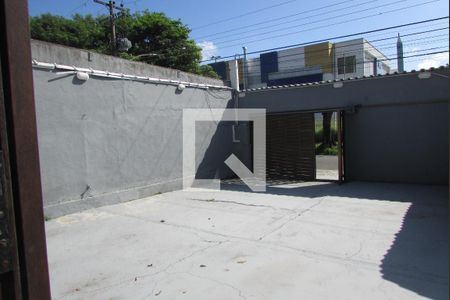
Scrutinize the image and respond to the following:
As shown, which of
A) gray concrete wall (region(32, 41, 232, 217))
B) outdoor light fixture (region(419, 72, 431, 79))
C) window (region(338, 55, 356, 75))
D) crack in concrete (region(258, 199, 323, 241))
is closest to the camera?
crack in concrete (region(258, 199, 323, 241))

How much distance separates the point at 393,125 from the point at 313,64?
18.6 metres

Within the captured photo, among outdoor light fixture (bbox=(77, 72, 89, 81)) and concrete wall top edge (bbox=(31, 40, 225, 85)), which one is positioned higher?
concrete wall top edge (bbox=(31, 40, 225, 85))

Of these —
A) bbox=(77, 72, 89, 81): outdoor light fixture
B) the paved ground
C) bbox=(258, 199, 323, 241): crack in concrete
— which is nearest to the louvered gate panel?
the paved ground

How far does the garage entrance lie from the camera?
10789mm

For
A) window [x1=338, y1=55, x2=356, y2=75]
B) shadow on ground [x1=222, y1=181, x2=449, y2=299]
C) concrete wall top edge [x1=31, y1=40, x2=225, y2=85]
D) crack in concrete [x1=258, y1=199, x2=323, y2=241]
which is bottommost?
shadow on ground [x1=222, y1=181, x2=449, y2=299]

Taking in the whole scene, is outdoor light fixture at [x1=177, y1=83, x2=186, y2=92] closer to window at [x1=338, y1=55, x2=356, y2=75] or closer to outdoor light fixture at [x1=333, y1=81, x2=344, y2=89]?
outdoor light fixture at [x1=333, y1=81, x2=344, y2=89]

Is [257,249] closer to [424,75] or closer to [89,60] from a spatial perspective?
[89,60]

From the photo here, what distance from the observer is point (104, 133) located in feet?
25.5

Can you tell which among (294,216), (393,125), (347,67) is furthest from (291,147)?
(347,67)

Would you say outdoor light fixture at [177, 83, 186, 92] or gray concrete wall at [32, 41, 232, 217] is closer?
gray concrete wall at [32, 41, 232, 217]

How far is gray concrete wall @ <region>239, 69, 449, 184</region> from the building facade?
14.7 meters

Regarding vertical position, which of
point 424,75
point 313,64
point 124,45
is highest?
point 313,64

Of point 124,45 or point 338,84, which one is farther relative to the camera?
point 124,45

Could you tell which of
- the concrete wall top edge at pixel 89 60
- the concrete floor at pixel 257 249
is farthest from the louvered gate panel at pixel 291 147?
the concrete wall top edge at pixel 89 60
